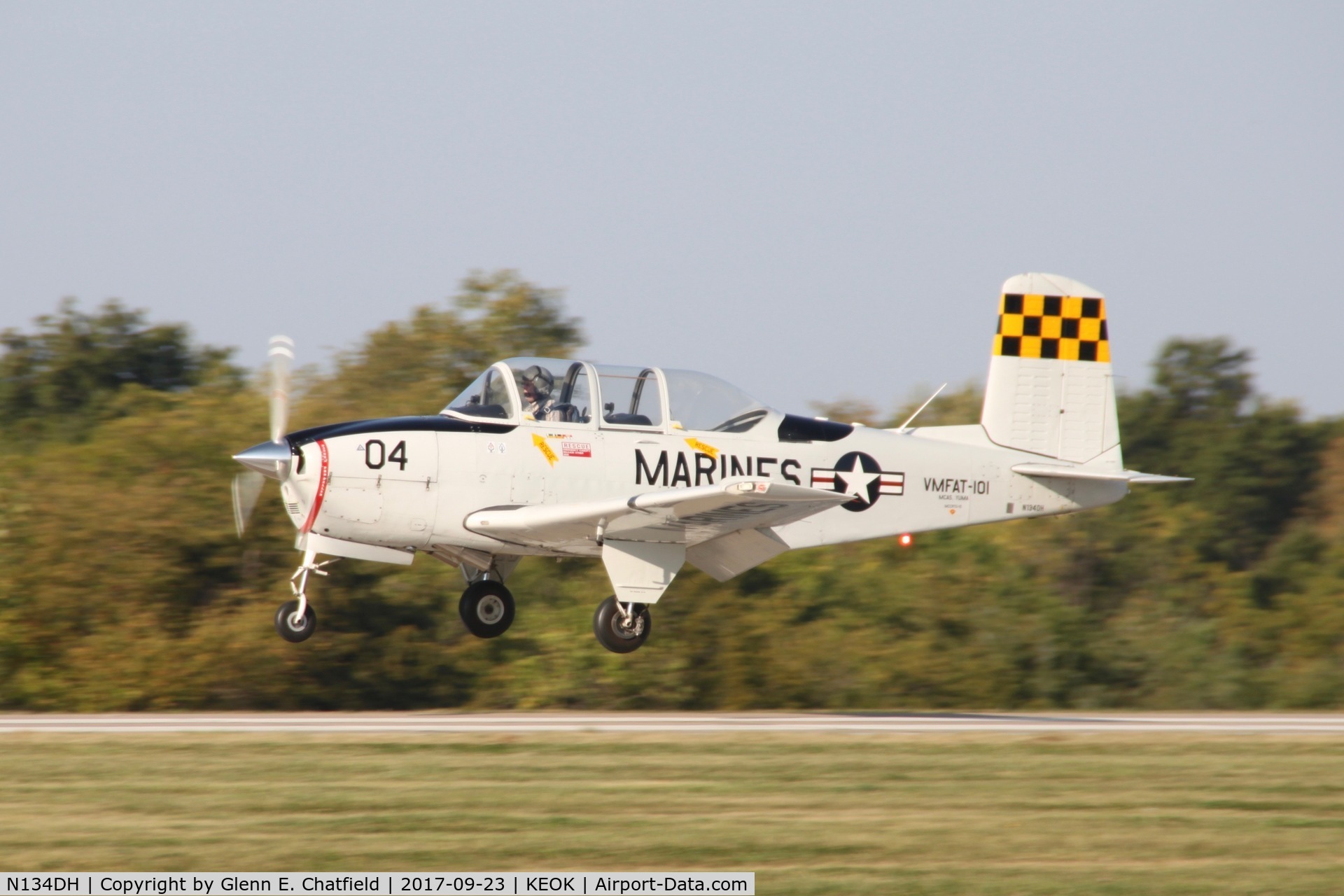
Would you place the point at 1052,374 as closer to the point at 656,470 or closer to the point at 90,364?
the point at 656,470

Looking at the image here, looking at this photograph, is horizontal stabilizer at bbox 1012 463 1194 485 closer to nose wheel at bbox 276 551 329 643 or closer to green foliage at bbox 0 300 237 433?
nose wheel at bbox 276 551 329 643

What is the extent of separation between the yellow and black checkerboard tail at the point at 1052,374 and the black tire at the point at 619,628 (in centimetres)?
397

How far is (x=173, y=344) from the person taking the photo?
29984 mm

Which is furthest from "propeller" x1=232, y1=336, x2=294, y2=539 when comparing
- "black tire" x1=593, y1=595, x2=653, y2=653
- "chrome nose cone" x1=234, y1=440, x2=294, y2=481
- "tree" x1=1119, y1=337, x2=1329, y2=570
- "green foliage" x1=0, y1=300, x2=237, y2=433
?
"tree" x1=1119, y1=337, x2=1329, y2=570

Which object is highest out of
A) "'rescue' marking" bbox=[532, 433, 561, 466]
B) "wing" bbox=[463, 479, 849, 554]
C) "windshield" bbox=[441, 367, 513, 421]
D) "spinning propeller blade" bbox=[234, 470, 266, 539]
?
"windshield" bbox=[441, 367, 513, 421]

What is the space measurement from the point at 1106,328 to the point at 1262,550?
2307 centimetres

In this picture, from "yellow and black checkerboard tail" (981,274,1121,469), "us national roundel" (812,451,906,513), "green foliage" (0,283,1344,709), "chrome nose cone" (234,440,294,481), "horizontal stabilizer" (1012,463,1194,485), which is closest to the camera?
"chrome nose cone" (234,440,294,481)

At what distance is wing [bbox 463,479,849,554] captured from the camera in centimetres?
1098

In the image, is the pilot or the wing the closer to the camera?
the wing

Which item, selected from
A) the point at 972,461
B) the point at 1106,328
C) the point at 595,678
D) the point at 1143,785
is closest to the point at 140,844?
the point at 1143,785

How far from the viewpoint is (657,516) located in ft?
38.3

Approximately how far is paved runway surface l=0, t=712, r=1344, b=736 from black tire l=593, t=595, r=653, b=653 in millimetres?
691

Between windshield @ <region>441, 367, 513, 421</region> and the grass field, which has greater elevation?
windshield @ <region>441, 367, 513, 421</region>

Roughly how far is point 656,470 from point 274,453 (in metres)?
3.16
